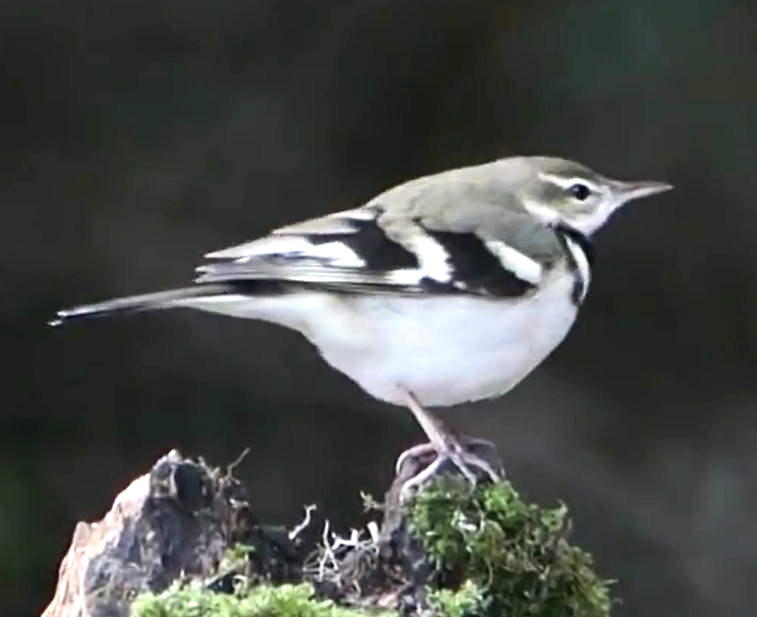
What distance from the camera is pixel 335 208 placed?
5551 mm

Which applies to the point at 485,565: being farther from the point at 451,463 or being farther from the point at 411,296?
the point at 411,296

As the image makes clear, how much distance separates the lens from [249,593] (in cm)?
290

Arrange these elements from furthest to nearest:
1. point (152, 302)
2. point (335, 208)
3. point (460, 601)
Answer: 1. point (335, 208)
2. point (152, 302)
3. point (460, 601)

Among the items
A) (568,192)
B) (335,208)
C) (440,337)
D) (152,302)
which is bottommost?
(440,337)

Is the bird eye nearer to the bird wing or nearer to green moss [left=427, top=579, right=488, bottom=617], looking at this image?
the bird wing

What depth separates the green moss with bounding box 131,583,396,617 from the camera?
281 centimetres

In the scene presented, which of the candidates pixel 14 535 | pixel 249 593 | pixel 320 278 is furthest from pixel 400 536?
pixel 14 535

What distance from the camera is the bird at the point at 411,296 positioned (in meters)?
3.48

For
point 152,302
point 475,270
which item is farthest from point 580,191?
point 152,302

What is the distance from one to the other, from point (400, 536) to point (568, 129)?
2691 mm

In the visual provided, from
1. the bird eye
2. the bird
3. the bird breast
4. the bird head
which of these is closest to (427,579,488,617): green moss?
the bird

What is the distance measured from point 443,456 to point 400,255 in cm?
40

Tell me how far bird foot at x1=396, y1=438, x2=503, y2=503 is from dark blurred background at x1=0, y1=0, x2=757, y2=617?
212 cm

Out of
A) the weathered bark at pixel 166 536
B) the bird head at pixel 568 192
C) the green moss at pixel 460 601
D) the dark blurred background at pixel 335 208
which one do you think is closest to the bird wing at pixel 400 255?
the bird head at pixel 568 192
